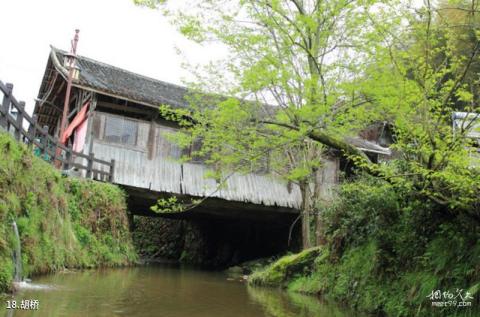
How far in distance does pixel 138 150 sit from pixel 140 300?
965 cm

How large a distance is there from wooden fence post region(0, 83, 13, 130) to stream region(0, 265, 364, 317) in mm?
3044

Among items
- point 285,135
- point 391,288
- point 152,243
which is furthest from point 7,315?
point 152,243

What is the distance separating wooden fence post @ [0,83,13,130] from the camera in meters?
8.79

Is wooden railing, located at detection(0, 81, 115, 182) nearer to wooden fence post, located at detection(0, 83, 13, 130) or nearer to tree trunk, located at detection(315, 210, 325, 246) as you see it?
wooden fence post, located at detection(0, 83, 13, 130)

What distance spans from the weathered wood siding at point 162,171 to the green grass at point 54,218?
3.91 feet

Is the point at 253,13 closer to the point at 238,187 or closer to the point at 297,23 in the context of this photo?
the point at 297,23

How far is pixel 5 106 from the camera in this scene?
8.97 m

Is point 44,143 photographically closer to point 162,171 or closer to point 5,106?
point 5,106

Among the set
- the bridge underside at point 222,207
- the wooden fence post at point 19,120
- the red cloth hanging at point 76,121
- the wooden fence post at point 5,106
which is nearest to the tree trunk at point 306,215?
the bridge underside at point 222,207

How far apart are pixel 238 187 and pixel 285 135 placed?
967cm

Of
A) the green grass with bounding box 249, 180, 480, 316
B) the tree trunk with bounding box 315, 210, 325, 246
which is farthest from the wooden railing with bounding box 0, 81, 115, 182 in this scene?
the tree trunk with bounding box 315, 210, 325, 246

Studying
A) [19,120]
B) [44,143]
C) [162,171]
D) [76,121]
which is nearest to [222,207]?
[162,171]

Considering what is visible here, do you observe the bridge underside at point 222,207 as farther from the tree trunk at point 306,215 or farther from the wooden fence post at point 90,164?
the tree trunk at point 306,215

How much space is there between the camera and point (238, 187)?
57.0 feet
